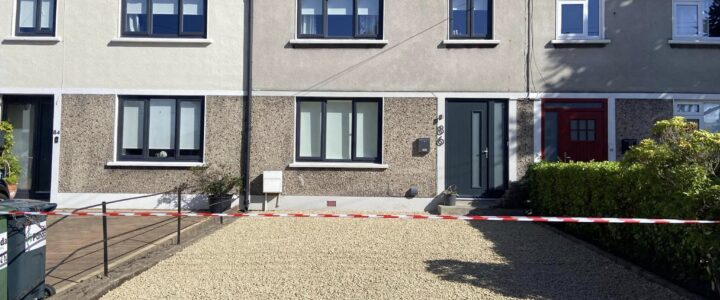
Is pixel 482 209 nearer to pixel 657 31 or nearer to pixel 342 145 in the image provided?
pixel 342 145

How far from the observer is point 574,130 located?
10.9 metres

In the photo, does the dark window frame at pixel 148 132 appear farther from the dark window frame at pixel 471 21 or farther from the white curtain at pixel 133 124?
the dark window frame at pixel 471 21

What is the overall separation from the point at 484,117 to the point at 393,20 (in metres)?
2.95

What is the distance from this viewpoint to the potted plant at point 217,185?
10.6m

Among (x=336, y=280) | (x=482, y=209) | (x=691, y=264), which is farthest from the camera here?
(x=482, y=209)

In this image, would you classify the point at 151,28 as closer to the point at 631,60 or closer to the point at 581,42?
the point at 581,42

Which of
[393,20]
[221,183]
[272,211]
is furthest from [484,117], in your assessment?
[221,183]

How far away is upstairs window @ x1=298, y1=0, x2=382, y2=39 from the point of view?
1129cm

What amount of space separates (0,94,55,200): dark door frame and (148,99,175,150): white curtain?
226 centimetres

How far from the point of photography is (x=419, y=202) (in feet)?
35.7

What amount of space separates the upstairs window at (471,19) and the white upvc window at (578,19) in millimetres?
1526

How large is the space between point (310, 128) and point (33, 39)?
253 inches

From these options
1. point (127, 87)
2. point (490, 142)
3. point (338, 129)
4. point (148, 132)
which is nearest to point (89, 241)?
point (148, 132)

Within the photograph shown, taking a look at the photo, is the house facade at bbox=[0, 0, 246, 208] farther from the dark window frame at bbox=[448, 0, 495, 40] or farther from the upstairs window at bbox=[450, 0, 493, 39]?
the upstairs window at bbox=[450, 0, 493, 39]
